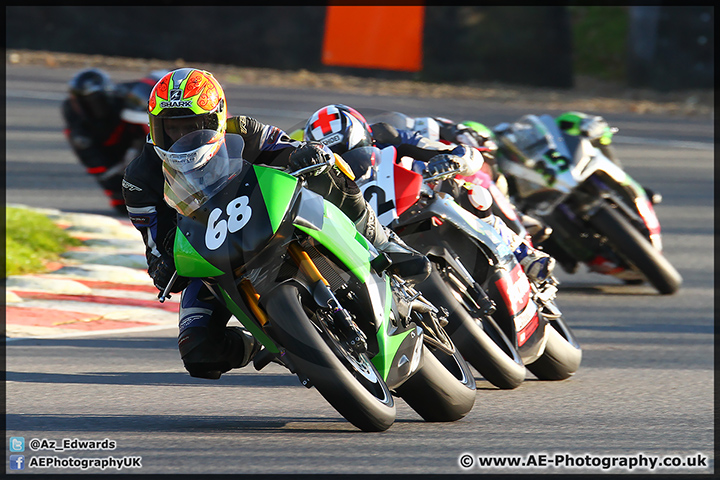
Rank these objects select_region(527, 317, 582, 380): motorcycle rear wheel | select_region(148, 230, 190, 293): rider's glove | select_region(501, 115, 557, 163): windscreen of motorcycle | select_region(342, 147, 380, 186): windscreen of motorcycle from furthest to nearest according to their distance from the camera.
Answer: select_region(501, 115, 557, 163): windscreen of motorcycle, select_region(527, 317, 582, 380): motorcycle rear wheel, select_region(342, 147, 380, 186): windscreen of motorcycle, select_region(148, 230, 190, 293): rider's glove

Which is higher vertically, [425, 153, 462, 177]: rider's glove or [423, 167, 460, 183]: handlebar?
[425, 153, 462, 177]: rider's glove

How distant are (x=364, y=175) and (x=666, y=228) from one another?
662 cm

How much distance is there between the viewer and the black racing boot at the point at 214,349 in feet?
16.3

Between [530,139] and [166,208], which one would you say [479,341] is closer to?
[166,208]

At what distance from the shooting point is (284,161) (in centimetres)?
541

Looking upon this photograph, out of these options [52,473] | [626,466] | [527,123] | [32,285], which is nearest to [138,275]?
[32,285]

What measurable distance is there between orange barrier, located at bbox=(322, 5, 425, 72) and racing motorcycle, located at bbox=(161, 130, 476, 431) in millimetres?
15703

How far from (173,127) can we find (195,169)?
24 centimetres

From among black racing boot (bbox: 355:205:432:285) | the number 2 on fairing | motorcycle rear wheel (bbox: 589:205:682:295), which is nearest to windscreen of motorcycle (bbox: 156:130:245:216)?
the number 2 on fairing

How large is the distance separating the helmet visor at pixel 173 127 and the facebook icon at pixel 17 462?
140 centimetres

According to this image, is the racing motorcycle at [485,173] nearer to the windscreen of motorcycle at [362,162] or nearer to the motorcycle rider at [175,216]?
the windscreen of motorcycle at [362,162]

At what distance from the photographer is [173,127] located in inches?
189

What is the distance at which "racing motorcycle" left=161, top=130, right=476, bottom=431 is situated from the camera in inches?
174

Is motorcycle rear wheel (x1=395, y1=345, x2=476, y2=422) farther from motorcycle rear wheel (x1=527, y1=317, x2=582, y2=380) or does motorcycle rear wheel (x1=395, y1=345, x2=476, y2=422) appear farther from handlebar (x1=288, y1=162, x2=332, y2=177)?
motorcycle rear wheel (x1=527, y1=317, x2=582, y2=380)
